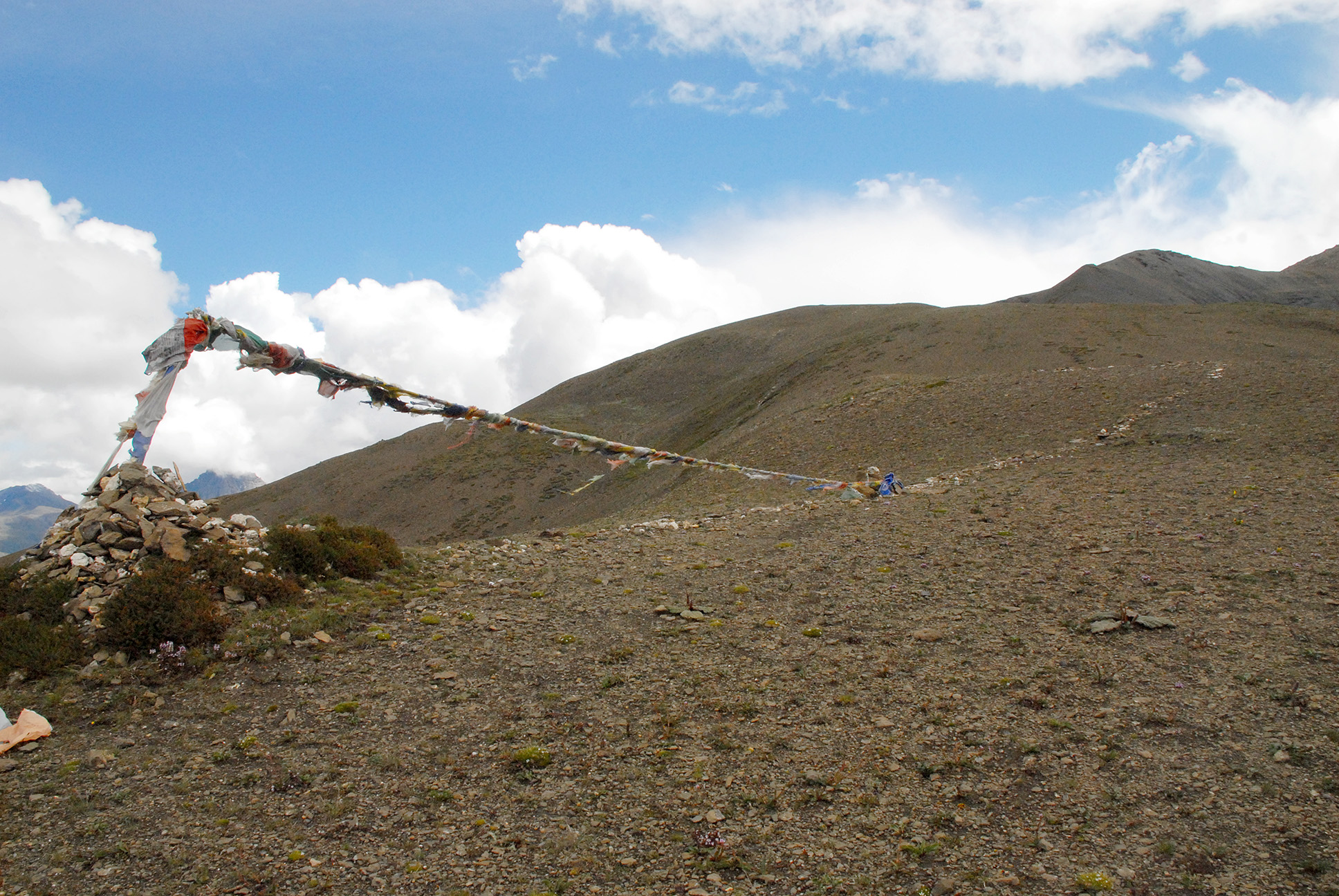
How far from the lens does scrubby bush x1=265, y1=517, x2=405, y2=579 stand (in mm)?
9680

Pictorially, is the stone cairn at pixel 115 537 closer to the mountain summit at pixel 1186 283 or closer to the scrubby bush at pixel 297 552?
the scrubby bush at pixel 297 552

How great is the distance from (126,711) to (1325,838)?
9.33m

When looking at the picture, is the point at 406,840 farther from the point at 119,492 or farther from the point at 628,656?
the point at 119,492

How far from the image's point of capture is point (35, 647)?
24.1 ft

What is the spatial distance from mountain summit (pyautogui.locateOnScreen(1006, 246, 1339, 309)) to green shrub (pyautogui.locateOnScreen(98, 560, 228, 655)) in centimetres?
8660

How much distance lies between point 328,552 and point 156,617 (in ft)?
8.29

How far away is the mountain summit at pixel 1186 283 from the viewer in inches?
3346

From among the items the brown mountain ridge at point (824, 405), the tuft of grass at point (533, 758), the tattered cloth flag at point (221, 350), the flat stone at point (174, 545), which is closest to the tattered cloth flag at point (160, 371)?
the tattered cloth flag at point (221, 350)

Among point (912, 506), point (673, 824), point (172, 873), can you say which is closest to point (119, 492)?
point (172, 873)

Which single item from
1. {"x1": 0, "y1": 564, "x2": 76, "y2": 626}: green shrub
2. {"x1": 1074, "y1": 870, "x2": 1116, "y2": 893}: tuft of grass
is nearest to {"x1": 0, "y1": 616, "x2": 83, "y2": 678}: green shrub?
{"x1": 0, "y1": 564, "x2": 76, "y2": 626}: green shrub

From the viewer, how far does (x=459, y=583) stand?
10.4 metres

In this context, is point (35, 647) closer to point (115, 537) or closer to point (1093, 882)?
point (115, 537)

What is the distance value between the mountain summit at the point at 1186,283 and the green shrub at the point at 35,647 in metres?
87.5

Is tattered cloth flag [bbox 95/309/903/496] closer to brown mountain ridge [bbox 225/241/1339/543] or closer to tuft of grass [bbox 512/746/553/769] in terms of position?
tuft of grass [bbox 512/746/553/769]
